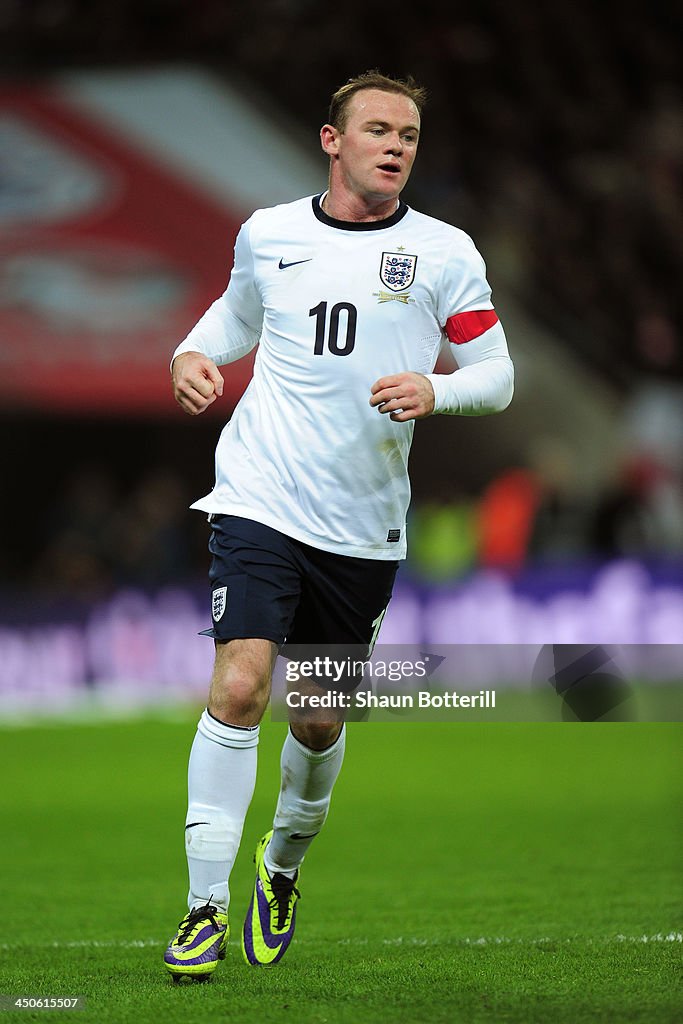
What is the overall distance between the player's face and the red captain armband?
15.6 inches

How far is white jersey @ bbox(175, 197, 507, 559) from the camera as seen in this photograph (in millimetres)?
4480

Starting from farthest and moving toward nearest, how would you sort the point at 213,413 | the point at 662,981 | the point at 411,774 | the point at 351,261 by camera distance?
the point at 213,413 → the point at 411,774 → the point at 351,261 → the point at 662,981

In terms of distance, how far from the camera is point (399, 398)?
4.18 metres

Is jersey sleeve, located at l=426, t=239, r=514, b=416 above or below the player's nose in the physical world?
below

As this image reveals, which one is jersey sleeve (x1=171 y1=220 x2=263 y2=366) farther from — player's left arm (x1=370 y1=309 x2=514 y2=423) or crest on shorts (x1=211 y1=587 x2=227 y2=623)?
crest on shorts (x1=211 y1=587 x2=227 y2=623)

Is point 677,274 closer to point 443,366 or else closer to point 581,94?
point 581,94

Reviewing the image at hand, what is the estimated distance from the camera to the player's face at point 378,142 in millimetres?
4527

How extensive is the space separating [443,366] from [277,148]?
3429 millimetres

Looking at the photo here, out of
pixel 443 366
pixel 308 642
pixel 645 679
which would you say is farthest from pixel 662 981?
pixel 443 366

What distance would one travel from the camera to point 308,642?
4660 millimetres

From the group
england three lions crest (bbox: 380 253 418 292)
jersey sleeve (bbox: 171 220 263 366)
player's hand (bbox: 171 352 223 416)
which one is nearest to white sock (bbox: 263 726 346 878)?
player's hand (bbox: 171 352 223 416)

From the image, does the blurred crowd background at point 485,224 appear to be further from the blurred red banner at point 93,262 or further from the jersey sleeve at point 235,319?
the jersey sleeve at point 235,319

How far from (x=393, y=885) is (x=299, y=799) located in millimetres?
1491

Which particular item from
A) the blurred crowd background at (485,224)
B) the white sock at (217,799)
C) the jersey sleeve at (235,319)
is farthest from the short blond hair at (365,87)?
the blurred crowd background at (485,224)
